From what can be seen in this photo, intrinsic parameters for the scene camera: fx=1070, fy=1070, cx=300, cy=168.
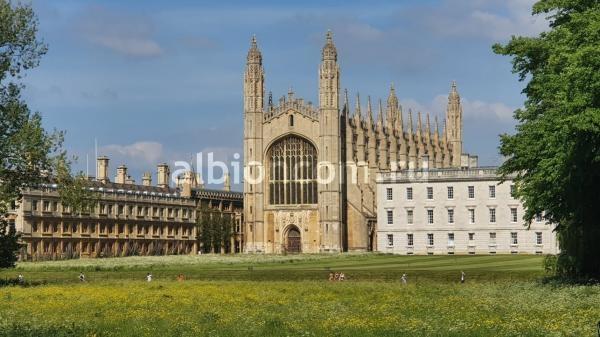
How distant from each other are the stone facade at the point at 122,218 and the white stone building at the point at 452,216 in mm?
32697

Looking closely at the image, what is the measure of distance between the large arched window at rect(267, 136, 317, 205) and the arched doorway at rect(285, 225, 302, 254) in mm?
3450

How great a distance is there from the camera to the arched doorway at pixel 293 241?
429ft

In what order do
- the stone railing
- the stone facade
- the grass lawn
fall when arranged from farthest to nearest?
the stone facade < the stone railing < the grass lawn

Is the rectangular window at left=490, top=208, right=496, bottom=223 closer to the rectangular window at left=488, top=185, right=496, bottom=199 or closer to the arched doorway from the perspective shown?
the rectangular window at left=488, top=185, right=496, bottom=199

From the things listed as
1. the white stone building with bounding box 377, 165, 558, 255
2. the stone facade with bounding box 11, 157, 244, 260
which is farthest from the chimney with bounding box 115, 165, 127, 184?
the white stone building with bounding box 377, 165, 558, 255

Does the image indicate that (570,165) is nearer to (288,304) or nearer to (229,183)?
(288,304)

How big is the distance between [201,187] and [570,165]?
437 feet

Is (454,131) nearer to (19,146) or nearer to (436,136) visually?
(436,136)

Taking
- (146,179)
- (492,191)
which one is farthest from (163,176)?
(492,191)

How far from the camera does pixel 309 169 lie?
132m

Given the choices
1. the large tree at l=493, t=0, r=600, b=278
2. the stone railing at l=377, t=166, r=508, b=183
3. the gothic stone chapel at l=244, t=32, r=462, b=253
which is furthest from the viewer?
the gothic stone chapel at l=244, t=32, r=462, b=253

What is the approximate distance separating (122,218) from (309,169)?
81.1 ft

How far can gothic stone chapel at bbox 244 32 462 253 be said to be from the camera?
128m

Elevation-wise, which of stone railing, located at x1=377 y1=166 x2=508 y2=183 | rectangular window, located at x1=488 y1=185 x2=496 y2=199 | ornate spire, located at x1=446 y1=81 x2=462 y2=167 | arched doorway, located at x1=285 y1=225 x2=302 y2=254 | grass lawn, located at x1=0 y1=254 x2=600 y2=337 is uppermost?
ornate spire, located at x1=446 y1=81 x2=462 y2=167
